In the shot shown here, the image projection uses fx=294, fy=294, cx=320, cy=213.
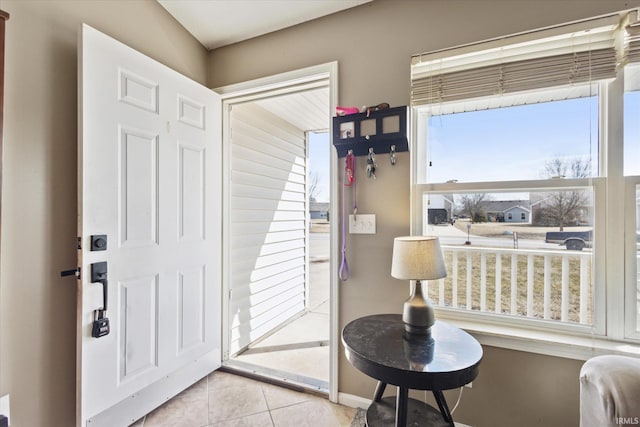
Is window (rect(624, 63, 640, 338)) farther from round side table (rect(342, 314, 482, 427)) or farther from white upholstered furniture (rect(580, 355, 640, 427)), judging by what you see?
round side table (rect(342, 314, 482, 427))

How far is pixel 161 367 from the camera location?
179 cm

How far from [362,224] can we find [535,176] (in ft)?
3.11

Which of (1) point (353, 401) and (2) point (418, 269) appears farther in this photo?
(1) point (353, 401)

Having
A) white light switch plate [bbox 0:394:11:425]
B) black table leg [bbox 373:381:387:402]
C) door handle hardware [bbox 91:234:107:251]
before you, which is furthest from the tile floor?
door handle hardware [bbox 91:234:107:251]

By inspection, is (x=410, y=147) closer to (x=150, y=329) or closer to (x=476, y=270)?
(x=476, y=270)

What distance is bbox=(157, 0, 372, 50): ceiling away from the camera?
182 cm

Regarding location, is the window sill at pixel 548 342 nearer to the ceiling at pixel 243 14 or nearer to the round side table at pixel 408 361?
the round side table at pixel 408 361

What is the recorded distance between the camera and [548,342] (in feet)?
4.65

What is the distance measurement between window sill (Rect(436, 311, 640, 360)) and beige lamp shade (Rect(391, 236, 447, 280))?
1.79ft

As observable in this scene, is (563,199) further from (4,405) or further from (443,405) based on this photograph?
(4,405)

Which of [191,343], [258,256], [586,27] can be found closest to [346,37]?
[586,27]

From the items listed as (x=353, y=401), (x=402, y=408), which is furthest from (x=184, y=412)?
(x=402, y=408)

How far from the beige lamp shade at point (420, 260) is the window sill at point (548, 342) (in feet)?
1.79

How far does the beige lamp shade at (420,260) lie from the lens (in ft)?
4.18
